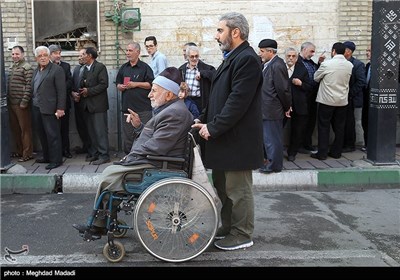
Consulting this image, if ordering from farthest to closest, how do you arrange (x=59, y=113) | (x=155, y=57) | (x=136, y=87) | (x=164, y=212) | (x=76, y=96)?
1. (x=155, y=57)
2. (x=76, y=96)
3. (x=136, y=87)
4. (x=59, y=113)
5. (x=164, y=212)

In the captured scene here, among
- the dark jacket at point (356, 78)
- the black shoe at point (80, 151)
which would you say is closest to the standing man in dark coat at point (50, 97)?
the black shoe at point (80, 151)

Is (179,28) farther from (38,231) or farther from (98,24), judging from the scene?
(38,231)

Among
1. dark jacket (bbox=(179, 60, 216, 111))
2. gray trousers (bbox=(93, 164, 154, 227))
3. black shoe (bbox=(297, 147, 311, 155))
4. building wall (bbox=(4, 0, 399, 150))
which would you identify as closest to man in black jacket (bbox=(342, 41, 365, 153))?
black shoe (bbox=(297, 147, 311, 155))

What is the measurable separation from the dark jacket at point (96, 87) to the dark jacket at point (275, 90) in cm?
249

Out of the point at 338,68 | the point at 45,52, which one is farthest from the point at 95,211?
the point at 338,68

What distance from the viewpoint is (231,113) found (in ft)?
14.3

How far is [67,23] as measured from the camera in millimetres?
8977

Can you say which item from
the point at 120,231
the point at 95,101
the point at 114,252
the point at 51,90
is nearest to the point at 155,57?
the point at 95,101

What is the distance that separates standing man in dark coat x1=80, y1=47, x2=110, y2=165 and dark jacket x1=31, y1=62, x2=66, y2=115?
1.48 ft

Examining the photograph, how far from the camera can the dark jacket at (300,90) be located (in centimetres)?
809

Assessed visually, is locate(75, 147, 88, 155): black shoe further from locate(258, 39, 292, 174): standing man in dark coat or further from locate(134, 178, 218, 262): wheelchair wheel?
locate(134, 178, 218, 262): wheelchair wheel

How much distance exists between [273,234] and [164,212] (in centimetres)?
142

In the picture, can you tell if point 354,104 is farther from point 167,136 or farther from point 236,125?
point 167,136

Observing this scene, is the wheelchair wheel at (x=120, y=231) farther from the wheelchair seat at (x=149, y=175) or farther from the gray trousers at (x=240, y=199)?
the gray trousers at (x=240, y=199)
